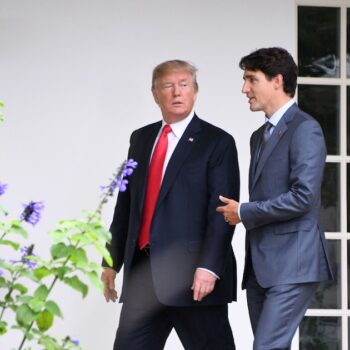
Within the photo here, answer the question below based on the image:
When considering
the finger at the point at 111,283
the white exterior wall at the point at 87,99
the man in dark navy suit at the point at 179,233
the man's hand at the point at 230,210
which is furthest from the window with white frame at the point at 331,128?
the man's hand at the point at 230,210

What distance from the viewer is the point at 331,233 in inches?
226

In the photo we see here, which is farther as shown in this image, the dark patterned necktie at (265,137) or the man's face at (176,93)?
the man's face at (176,93)

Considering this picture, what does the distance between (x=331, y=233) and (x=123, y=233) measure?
1.52m

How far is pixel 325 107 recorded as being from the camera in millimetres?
5781

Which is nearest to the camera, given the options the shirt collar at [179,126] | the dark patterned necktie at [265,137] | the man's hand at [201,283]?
the dark patterned necktie at [265,137]

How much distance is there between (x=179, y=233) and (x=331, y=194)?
1.65 meters

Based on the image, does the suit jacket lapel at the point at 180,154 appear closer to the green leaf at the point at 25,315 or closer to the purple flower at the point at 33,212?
the purple flower at the point at 33,212

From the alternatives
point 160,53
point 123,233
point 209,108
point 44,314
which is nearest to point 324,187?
point 209,108

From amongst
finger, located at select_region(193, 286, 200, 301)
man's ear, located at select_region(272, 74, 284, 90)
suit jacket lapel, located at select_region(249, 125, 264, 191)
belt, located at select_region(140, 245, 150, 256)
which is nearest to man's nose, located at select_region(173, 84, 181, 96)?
suit jacket lapel, located at select_region(249, 125, 264, 191)

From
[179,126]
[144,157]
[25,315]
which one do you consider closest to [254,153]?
[179,126]

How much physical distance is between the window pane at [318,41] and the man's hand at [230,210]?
1.90m

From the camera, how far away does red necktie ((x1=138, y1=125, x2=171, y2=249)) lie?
4.40 m

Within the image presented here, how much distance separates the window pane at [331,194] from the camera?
19.0 ft

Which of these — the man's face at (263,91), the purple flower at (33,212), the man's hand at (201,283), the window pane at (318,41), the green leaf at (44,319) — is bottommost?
the man's hand at (201,283)
